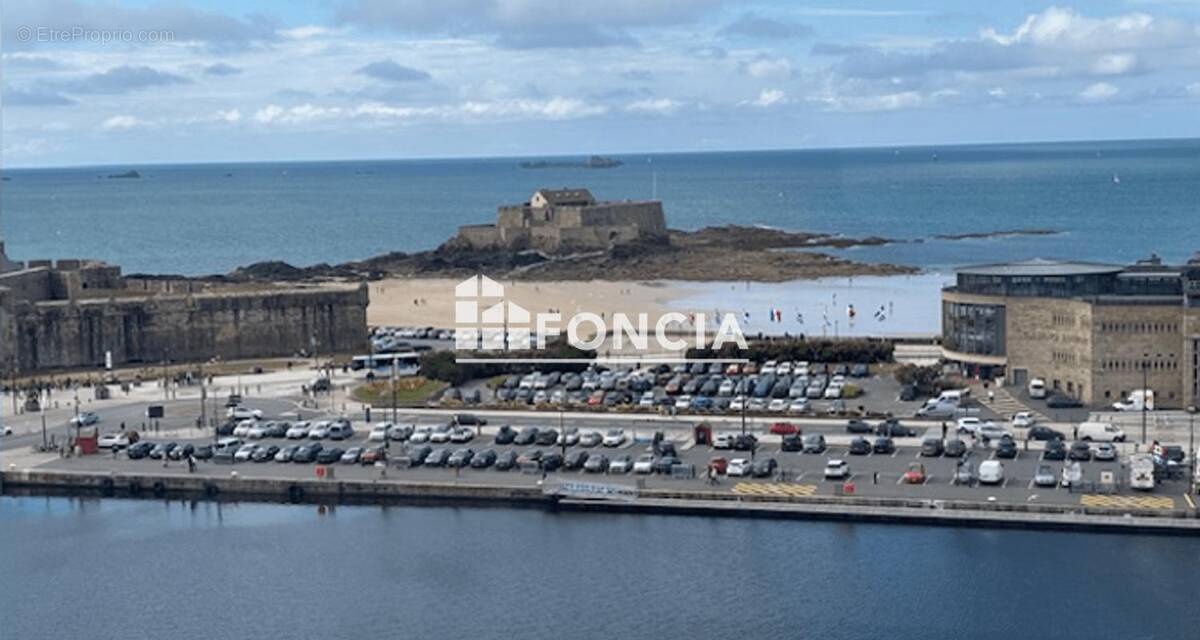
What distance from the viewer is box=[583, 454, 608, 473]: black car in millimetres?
38250

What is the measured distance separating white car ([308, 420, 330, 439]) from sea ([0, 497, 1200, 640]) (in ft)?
17.5

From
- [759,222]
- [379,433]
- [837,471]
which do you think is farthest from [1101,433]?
[759,222]

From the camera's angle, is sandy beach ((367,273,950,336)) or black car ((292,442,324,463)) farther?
sandy beach ((367,273,950,336))

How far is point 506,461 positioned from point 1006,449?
34.6 ft

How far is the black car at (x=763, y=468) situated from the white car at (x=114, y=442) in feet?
49.2

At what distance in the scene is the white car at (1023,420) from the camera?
40406 millimetres

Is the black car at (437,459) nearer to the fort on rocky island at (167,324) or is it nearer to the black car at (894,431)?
the black car at (894,431)

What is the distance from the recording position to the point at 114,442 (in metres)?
42.3

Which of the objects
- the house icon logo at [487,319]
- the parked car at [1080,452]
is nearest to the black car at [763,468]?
the parked car at [1080,452]

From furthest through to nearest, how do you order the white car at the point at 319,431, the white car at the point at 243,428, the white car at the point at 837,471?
the white car at the point at 243,428 → the white car at the point at 319,431 → the white car at the point at 837,471

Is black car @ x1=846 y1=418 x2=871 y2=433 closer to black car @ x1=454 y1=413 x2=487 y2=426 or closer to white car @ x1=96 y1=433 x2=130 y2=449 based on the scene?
black car @ x1=454 y1=413 x2=487 y2=426

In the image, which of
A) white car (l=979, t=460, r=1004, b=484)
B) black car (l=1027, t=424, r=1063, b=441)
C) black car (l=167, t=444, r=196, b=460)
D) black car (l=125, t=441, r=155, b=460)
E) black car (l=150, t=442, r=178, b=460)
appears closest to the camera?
white car (l=979, t=460, r=1004, b=484)

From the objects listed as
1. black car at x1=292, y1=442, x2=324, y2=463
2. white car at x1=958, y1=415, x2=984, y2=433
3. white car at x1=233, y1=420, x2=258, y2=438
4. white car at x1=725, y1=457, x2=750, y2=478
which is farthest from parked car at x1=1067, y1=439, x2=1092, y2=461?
white car at x1=233, y1=420, x2=258, y2=438

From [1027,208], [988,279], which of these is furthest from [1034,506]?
[1027,208]
